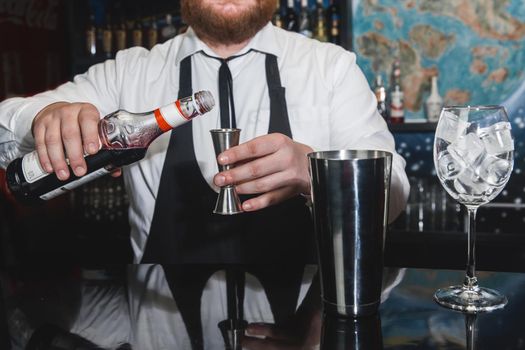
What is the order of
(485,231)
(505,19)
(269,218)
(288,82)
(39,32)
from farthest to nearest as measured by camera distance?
(39,32)
(505,19)
(485,231)
(288,82)
(269,218)

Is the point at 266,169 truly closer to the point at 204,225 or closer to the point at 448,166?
the point at 448,166

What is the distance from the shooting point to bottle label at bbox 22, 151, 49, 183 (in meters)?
1.15

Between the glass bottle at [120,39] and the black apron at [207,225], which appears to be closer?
the black apron at [207,225]

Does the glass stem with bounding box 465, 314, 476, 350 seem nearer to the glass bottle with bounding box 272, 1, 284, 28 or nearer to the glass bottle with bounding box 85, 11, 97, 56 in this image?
the glass bottle with bounding box 272, 1, 284, 28

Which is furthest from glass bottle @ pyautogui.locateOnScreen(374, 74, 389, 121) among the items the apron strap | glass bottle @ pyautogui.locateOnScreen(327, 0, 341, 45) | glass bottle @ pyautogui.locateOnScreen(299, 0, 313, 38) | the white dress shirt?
the apron strap

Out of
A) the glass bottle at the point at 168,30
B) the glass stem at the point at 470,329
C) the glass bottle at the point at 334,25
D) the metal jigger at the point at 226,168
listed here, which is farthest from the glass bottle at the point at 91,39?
the glass stem at the point at 470,329

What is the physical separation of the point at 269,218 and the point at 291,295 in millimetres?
772

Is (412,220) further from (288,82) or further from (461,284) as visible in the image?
(461,284)

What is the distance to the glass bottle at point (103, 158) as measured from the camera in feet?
3.67

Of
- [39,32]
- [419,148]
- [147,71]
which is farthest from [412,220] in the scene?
[39,32]

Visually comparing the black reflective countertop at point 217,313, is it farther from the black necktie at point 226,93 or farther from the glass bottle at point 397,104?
the glass bottle at point 397,104

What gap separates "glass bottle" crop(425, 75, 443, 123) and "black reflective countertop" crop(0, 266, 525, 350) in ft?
7.08

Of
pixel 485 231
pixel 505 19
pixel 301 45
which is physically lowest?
pixel 485 231

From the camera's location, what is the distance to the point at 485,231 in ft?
8.65
